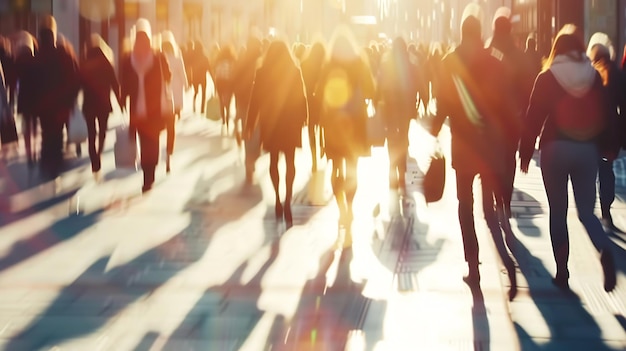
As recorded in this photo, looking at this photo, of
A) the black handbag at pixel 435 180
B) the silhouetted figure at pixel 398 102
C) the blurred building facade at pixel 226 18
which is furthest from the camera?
the blurred building facade at pixel 226 18

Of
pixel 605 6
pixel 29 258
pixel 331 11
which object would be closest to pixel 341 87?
pixel 29 258

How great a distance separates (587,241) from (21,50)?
26.0ft

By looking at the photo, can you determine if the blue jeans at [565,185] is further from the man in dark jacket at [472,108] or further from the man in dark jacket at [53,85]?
the man in dark jacket at [53,85]

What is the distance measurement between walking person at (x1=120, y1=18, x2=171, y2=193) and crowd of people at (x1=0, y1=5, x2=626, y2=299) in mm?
14

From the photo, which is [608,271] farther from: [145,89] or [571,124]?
[145,89]

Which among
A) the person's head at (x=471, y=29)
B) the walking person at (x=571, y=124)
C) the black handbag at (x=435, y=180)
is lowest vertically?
the black handbag at (x=435, y=180)

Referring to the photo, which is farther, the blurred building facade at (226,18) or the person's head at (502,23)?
the blurred building facade at (226,18)

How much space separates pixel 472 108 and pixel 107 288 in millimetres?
2789

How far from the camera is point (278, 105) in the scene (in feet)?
37.1

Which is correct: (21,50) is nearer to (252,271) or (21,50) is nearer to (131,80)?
(131,80)

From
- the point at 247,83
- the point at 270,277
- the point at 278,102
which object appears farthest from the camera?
Result: the point at 247,83

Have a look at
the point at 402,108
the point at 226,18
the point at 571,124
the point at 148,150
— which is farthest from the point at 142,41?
the point at 226,18

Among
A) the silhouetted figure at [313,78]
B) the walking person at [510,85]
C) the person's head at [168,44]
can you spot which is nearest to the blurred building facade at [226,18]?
the silhouetted figure at [313,78]

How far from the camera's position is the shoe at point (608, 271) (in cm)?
793
